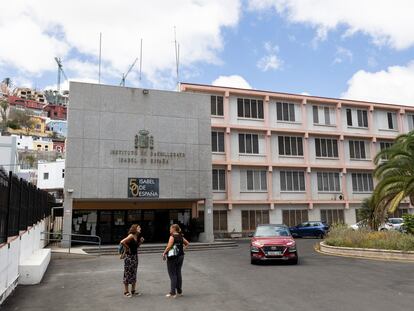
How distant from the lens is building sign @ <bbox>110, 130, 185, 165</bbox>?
27406mm

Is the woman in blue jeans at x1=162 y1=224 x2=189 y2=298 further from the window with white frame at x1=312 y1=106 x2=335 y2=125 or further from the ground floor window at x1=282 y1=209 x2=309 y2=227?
the window with white frame at x1=312 y1=106 x2=335 y2=125

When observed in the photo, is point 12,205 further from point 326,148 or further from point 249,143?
point 326,148

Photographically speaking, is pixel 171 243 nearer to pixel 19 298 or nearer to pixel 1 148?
pixel 19 298

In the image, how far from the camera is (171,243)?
988 cm

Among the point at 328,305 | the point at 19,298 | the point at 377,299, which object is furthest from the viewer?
the point at 19,298

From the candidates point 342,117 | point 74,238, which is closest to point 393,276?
point 74,238

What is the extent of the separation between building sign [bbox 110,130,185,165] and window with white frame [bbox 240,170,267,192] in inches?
456

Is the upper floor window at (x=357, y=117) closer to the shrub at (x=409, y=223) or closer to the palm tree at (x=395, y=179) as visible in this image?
the palm tree at (x=395, y=179)

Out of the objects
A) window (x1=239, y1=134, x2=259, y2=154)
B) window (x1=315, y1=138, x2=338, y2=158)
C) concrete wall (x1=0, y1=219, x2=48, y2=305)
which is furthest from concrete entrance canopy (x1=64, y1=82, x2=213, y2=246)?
window (x1=315, y1=138, x2=338, y2=158)

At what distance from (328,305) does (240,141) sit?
1211 inches

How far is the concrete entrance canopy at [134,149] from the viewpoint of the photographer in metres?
26.5

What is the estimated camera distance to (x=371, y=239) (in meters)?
19.2

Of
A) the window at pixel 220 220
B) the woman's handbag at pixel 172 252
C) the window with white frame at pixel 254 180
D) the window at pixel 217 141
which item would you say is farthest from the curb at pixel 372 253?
the window at pixel 217 141

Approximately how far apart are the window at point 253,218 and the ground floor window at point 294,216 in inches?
76.1
